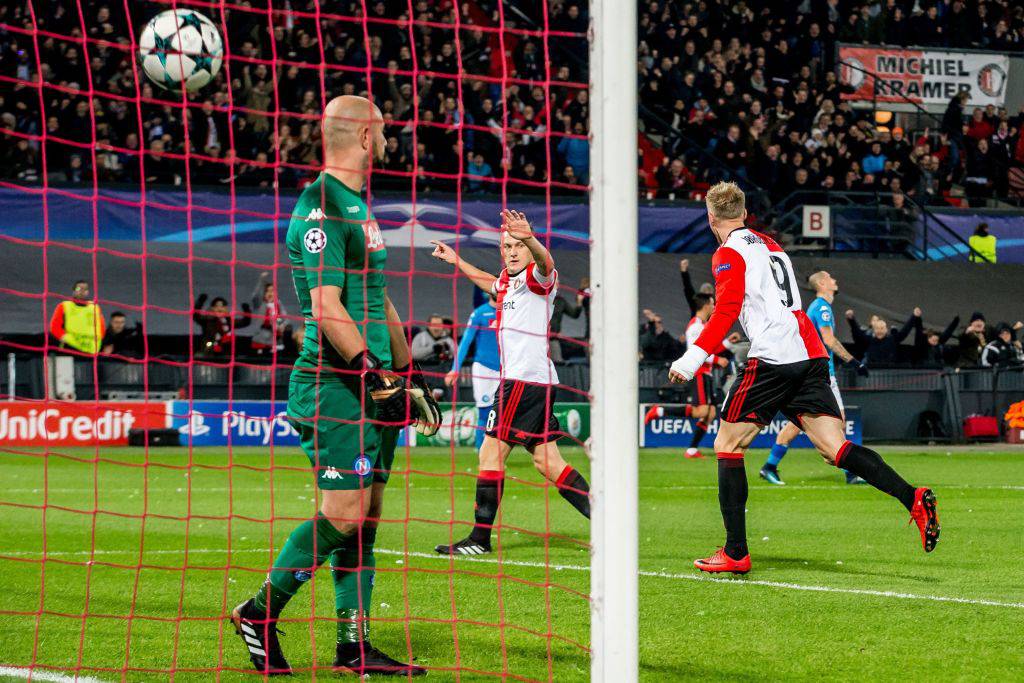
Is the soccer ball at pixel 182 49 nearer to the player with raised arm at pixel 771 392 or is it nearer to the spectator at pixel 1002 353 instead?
the player with raised arm at pixel 771 392

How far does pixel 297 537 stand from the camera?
504 cm

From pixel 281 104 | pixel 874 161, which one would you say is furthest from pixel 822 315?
pixel 874 161

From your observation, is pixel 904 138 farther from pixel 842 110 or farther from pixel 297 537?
pixel 297 537

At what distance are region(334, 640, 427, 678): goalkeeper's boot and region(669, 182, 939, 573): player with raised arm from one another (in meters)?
2.86

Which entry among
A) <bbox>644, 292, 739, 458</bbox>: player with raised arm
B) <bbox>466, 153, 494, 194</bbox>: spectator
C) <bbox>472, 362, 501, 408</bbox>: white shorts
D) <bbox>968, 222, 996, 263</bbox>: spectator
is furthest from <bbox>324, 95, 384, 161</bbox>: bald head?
<bbox>968, 222, 996, 263</bbox>: spectator

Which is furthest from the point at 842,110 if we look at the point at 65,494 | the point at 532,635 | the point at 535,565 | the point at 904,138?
the point at 532,635

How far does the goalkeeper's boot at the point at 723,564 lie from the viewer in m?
7.45

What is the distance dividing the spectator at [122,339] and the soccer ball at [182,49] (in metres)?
8.03

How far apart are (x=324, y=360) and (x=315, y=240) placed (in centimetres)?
45

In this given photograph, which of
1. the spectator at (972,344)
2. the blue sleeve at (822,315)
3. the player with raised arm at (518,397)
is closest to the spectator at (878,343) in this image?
the spectator at (972,344)

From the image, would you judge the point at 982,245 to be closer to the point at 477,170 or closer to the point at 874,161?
the point at 874,161

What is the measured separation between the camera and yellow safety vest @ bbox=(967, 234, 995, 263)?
23703 millimetres

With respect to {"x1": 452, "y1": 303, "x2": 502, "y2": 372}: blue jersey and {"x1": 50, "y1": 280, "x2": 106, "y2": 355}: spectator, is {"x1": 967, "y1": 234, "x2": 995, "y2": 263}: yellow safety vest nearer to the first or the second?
{"x1": 452, "y1": 303, "x2": 502, "y2": 372}: blue jersey

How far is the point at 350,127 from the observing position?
501cm
